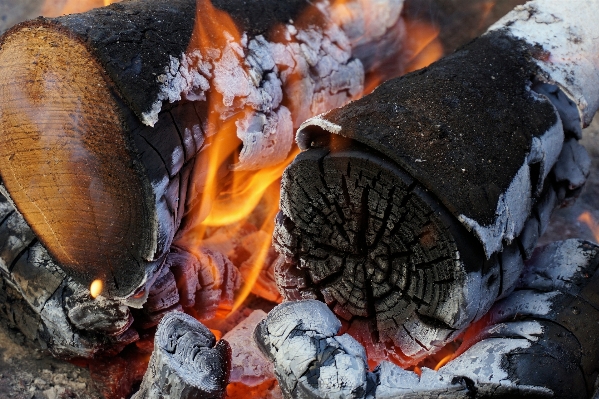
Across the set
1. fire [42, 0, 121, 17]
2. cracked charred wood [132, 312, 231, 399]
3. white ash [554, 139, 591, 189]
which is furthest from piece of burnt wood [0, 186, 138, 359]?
white ash [554, 139, 591, 189]

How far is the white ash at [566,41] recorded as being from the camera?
2.22 metres

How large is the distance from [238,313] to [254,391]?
495mm

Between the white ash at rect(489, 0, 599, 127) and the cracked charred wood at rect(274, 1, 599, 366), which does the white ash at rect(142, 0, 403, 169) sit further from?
the white ash at rect(489, 0, 599, 127)

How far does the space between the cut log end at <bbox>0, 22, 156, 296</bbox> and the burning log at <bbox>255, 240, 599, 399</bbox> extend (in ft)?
2.06

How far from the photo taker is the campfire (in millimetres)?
1661

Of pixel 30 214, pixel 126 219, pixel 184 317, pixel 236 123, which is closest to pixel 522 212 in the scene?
pixel 236 123

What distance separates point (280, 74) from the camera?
2.28 m

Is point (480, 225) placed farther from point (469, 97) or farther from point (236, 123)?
point (236, 123)

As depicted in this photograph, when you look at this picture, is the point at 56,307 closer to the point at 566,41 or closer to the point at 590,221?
the point at 566,41

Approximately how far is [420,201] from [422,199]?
11mm

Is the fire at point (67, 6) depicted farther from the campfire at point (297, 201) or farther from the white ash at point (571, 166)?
the white ash at point (571, 166)

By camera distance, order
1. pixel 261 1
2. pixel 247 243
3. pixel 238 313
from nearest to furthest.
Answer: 1. pixel 261 1
2. pixel 238 313
3. pixel 247 243

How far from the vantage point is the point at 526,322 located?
73.3 inches

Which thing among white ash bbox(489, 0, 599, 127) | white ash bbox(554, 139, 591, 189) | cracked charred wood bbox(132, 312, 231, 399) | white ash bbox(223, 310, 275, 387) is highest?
white ash bbox(489, 0, 599, 127)
